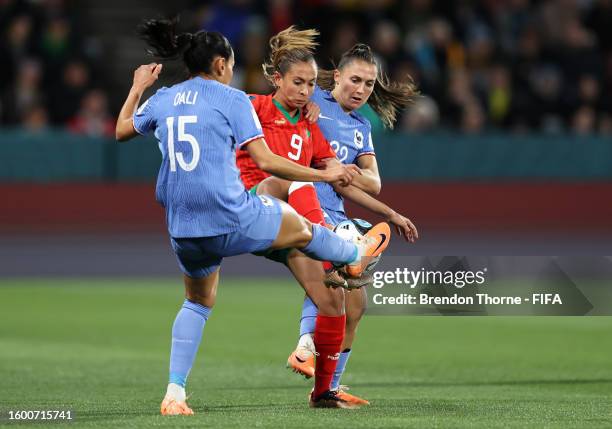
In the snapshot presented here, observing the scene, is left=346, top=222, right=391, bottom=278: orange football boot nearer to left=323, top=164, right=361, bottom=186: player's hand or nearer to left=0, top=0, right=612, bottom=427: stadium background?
left=323, top=164, right=361, bottom=186: player's hand

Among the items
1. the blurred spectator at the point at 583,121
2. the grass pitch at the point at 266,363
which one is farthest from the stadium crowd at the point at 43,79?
the blurred spectator at the point at 583,121

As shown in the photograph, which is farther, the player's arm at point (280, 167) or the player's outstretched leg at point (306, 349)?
the player's outstretched leg at point (306, 349)

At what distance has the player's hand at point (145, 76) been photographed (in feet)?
25.2

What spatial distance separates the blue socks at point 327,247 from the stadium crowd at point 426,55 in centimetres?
1255

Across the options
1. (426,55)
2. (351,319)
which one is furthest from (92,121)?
(351,319)

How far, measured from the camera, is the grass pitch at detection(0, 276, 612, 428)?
7414mm

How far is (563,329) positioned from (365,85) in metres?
6.14

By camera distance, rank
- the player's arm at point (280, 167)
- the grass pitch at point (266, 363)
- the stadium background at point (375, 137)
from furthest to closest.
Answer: the stadium background at point (375, 137) < the grass pitch at point (266, 363) < the player's arm at point (280, 167)

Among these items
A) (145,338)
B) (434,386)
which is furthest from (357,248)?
(145,338)

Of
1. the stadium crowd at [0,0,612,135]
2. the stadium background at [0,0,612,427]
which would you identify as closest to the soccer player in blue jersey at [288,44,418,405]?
the stadium background at [0,0,612,427]

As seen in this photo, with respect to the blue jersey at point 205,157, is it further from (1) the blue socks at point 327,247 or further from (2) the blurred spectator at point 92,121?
(2) the blurred spectator at point 92,121

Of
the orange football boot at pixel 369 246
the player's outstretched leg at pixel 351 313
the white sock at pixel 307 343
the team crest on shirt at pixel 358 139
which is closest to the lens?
the orange football boot at pixel 369 246

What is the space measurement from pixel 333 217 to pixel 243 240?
149 cm

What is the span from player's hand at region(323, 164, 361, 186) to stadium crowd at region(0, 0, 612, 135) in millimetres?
Result: 12709
